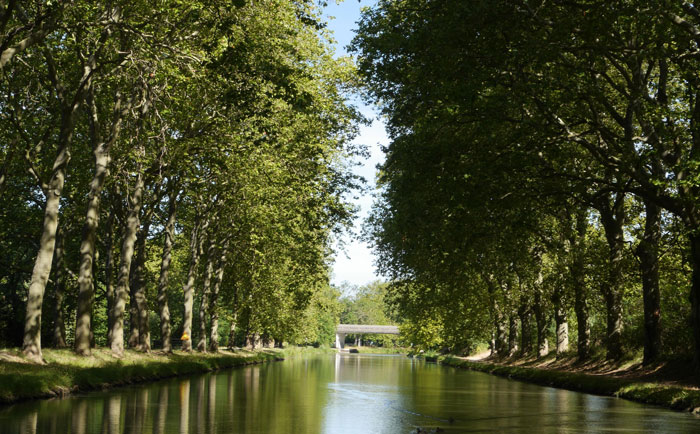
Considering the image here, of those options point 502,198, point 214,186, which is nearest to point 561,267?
point 502,198

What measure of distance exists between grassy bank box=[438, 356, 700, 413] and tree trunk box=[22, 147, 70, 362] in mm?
17539

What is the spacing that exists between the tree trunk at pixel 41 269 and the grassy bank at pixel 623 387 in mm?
17539

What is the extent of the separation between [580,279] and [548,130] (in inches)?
453

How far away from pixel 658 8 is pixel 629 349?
18601 mm

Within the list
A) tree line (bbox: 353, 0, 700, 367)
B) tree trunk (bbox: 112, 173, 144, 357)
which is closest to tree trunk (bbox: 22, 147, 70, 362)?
tree trunk (bbox: 112, 173, 144, 357)

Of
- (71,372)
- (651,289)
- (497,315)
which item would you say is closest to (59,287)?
(71,372)

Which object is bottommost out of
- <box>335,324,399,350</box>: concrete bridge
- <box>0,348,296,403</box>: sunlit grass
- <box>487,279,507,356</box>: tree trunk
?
<box>335,324,399,350</box>: concrete bridge

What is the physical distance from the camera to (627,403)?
851 inches

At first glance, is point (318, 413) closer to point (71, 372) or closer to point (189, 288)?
point (71, 372)

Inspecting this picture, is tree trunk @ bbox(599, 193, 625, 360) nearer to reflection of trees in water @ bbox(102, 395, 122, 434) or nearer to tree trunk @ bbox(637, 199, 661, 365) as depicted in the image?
tree trunk @ bbox(637, 199, 661, 365)

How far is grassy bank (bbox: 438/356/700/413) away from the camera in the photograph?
775 inches

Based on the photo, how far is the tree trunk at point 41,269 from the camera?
20531mm

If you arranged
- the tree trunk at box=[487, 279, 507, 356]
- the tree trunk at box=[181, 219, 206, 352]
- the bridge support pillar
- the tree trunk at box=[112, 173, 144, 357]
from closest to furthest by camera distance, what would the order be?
the tree trunk at box=[112, 173, 144, 357] → the tree trunk at box=[181, 219, 206, 352] → the tree trunk at box=[487, 279, 507, 356] → the bridge support pillar

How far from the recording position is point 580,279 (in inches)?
1230
